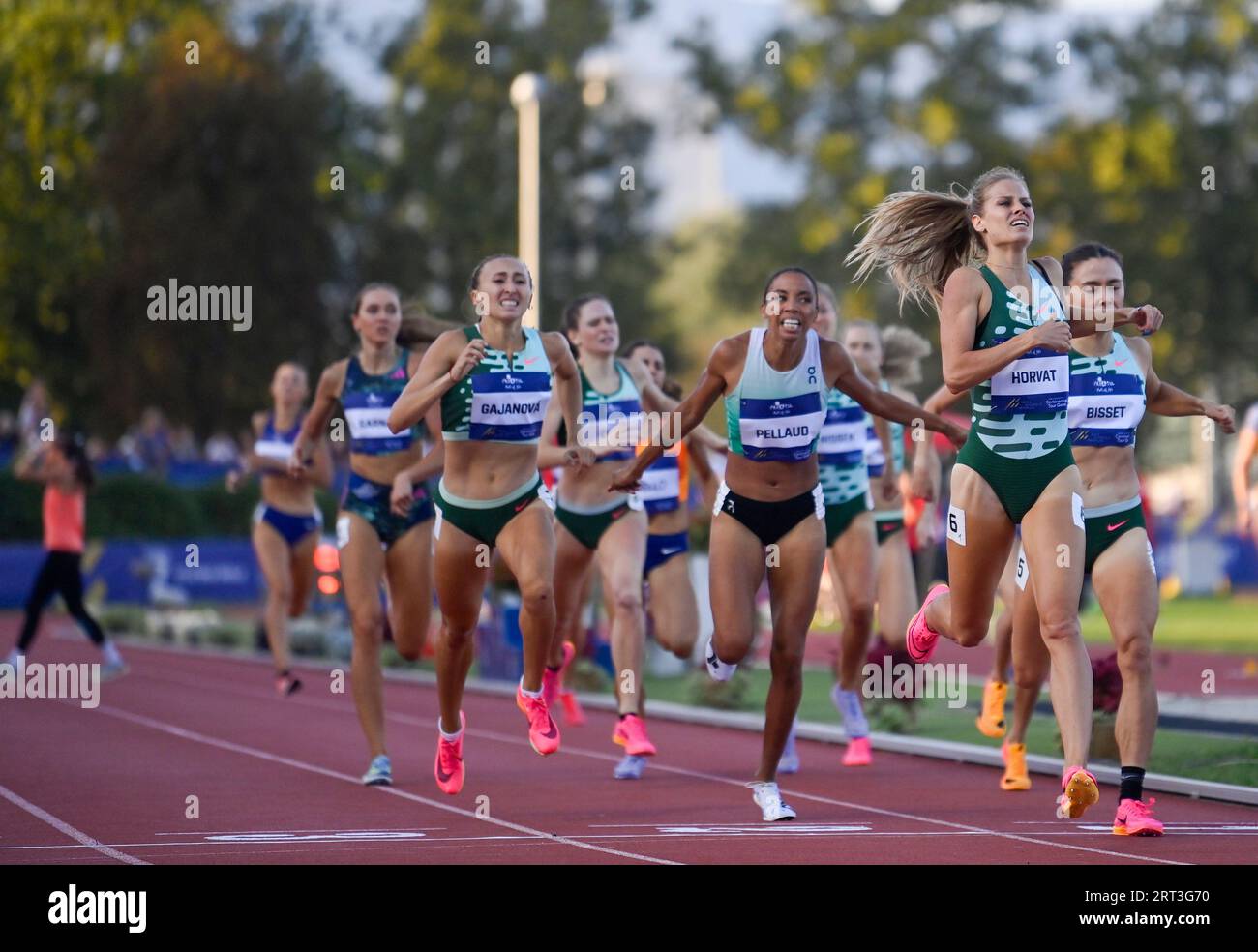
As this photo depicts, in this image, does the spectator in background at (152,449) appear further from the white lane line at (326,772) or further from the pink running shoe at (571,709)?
the pink running shoe at (571,709)

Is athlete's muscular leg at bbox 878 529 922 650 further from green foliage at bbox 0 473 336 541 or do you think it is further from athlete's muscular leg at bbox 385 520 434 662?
green foliage at bbox 0 473 336 541

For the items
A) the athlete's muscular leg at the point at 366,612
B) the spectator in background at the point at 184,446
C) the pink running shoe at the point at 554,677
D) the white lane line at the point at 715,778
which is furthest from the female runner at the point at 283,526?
the spectator in background at the point at 184,446

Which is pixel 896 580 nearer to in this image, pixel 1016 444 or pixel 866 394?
pixel 866 394

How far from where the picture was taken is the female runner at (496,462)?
34.0ft

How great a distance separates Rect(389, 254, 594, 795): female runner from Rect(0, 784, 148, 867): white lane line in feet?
6.64

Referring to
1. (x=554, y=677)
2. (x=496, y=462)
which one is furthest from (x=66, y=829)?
(x=554, y=677)

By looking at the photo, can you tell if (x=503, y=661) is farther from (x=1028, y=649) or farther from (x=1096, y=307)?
(x=1096, y=307)

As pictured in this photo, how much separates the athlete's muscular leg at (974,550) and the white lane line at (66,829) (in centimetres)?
362

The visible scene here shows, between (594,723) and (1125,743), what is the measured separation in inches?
287

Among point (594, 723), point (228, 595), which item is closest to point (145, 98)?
point (228, 595)

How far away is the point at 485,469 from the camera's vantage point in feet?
34.3

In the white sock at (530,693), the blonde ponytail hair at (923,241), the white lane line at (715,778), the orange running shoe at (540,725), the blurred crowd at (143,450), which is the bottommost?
the white lane line at (715,778)
